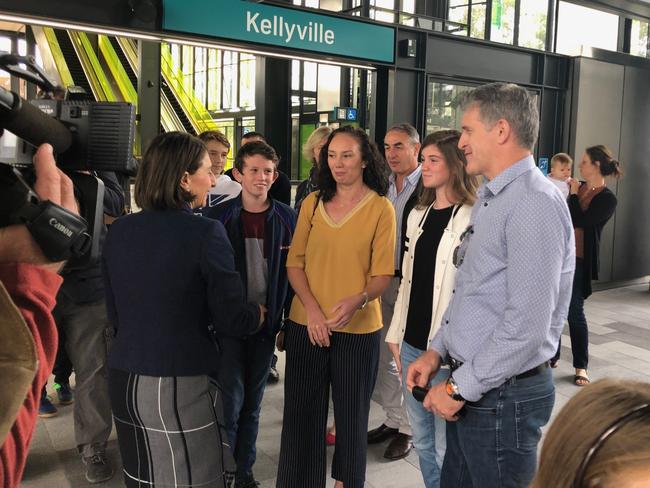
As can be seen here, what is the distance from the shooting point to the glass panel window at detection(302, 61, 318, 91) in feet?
47.5

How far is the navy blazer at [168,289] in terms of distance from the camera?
1974mm

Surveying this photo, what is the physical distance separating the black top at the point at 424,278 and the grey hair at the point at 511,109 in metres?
0.72

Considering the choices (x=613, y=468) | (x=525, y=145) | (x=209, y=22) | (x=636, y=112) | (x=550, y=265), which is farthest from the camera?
(x=636, y=112)

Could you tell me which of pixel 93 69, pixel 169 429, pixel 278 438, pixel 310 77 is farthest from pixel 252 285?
pixel 310 77

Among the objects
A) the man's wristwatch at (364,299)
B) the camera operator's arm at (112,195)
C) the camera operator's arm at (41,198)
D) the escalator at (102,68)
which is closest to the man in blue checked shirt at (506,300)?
the man's wristwatch at (364,299)

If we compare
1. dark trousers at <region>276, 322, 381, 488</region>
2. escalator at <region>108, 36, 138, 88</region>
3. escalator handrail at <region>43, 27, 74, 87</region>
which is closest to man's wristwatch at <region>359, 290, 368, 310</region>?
dark trousers at <region>276, 322, 381, 488</region>

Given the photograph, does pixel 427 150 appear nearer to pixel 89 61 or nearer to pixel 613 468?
pixel 613 468

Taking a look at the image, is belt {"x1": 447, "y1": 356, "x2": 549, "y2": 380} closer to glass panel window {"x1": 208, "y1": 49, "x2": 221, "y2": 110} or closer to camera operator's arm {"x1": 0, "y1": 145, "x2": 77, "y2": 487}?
camera operator's arm {"x1": 0, "y1": 145, "x2": 77, "y2": 487}

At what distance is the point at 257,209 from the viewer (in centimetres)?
295

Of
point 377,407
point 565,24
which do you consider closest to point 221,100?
point 565,24

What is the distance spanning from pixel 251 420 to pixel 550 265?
176cm

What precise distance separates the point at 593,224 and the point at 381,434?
2694 millimetres

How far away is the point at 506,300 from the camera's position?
173 cm

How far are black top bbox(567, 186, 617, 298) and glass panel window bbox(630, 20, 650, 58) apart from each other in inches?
235
